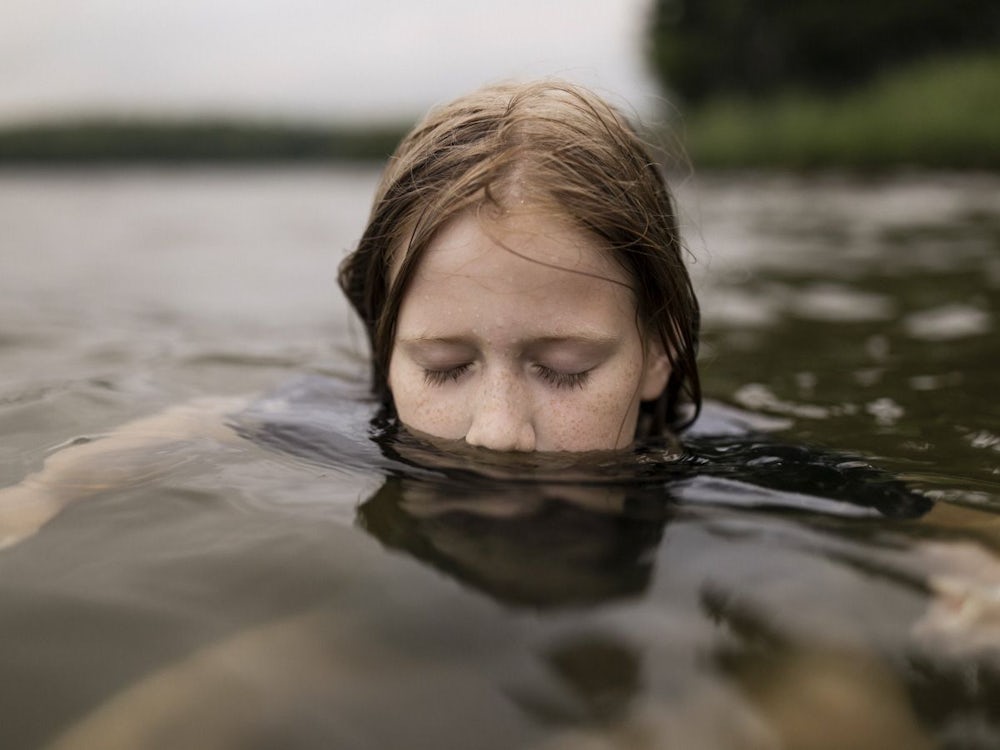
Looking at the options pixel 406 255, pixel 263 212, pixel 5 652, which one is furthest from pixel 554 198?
pixel 263 212

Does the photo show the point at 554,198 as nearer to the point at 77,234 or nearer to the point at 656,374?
the point at 656,374

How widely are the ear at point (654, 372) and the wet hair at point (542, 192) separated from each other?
0.10 feet

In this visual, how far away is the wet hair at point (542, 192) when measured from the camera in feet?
8.90

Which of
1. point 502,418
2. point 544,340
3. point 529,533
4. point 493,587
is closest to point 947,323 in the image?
point 544,340

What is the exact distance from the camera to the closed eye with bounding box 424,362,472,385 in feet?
8.78

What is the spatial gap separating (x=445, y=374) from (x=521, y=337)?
297mm

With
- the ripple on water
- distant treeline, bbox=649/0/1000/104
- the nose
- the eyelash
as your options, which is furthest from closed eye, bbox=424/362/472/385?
distant treeline, bbox=649/0/1000/104

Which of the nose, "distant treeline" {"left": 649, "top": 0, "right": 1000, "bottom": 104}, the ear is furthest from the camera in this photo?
"distant treeline" {"left": 649, "top": 0, "right": 1000, "bottom": 104}

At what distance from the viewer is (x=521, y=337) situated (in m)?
2.53

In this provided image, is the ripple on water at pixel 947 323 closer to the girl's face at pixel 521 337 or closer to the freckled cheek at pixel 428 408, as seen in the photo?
the girl's face at pixel 521 337

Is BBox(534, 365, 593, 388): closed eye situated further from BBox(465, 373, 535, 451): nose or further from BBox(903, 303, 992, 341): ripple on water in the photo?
BBox(903, 303, 992, 341): ripple on water

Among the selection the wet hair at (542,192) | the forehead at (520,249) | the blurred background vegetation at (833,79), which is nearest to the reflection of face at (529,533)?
the forehead at (520,249)

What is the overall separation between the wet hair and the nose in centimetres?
48

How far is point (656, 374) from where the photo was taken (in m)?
3.09
